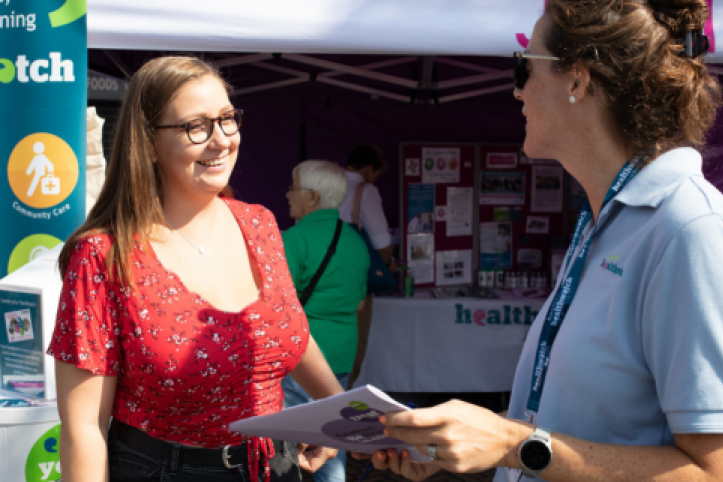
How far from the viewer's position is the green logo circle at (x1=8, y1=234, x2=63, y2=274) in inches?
A: 96.8

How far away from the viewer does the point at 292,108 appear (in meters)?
5.77

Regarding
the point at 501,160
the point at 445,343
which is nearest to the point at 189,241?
the point at 445,343

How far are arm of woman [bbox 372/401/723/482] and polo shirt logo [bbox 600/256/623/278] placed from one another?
0.89 feet

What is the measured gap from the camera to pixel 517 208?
564 centimetres

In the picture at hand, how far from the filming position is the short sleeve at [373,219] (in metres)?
4.98

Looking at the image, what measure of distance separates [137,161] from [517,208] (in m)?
4.56

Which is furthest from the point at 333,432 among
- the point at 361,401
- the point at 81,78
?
the point at 81,78

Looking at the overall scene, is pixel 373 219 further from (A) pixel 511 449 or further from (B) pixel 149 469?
(A) pixel 511 449

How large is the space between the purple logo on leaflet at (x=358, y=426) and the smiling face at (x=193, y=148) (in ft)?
2.29

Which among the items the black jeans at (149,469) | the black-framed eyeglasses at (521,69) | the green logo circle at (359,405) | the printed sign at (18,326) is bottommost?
the black jeans at (149,469)

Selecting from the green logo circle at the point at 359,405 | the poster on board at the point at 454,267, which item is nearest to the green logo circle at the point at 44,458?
the green logo circle at the point at 359,405

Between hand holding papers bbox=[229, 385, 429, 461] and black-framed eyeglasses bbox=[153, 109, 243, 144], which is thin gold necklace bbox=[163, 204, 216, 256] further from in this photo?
hand holding papers bbox=[229, 385, 429, 461]

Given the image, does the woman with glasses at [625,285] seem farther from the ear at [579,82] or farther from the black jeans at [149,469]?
the black jeans at [149,469]

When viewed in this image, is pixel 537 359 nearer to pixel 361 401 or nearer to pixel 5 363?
pixel 361 401
